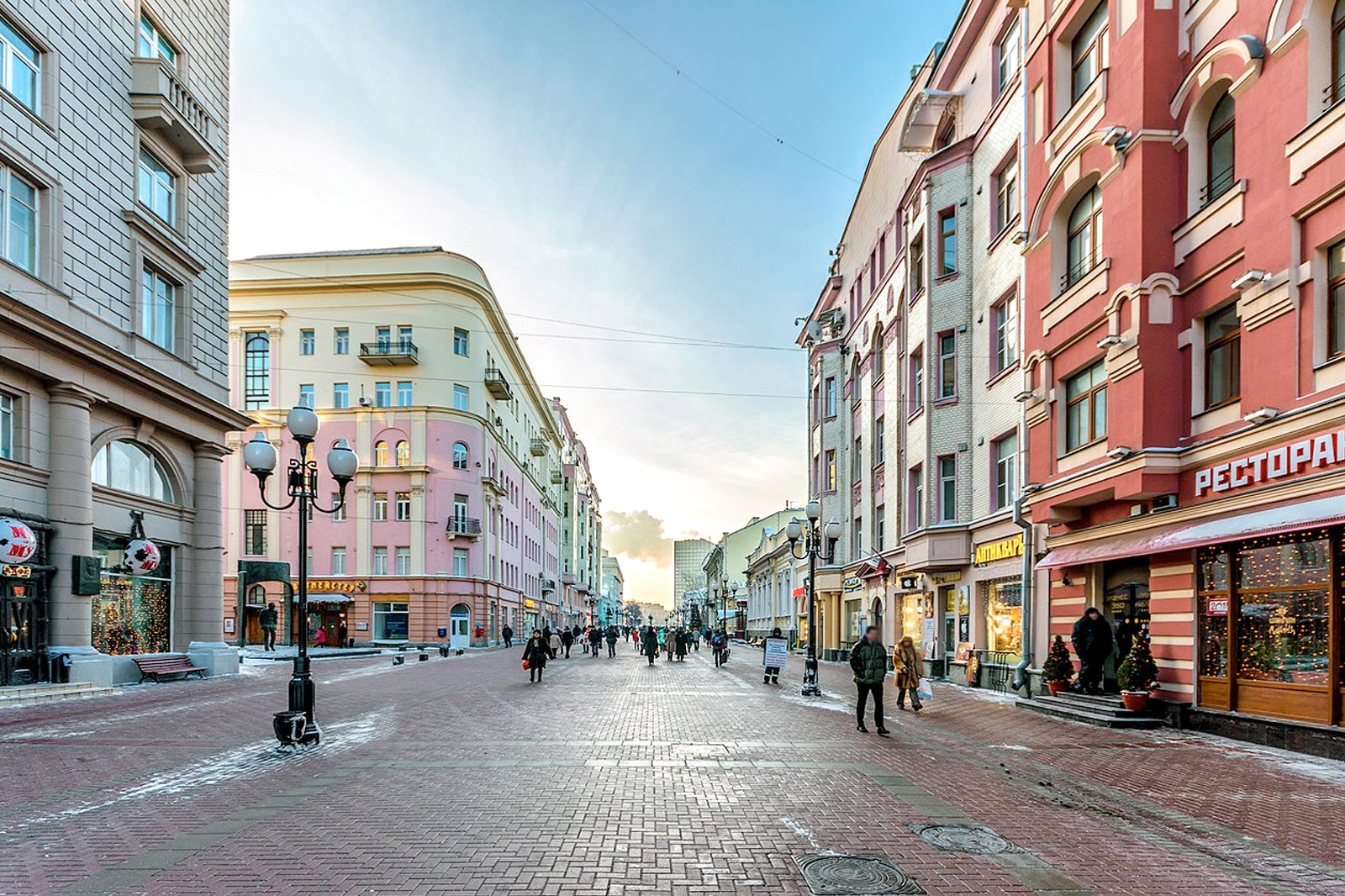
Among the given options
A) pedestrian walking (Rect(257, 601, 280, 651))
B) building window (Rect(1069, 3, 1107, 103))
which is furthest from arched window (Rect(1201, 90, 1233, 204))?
pedestrian walking (Rect(257, 601, 280, 651))

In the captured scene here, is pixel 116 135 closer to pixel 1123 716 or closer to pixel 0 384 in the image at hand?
pixel 0 384

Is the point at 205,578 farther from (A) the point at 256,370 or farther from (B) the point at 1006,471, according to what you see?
(A) the point at 256,370

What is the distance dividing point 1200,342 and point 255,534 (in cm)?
5228

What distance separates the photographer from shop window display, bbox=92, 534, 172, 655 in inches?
862

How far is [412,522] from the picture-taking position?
51844 millimetres

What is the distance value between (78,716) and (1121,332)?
19164mm

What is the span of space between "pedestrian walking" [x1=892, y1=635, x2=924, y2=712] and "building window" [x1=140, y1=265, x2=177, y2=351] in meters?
20.3

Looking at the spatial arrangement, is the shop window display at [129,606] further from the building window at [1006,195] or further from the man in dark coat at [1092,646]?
the building window at [1006,195]

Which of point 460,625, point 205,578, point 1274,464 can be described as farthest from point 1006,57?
point 460,625

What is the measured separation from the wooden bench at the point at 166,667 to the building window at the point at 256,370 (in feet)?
106

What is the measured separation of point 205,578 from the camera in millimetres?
25969

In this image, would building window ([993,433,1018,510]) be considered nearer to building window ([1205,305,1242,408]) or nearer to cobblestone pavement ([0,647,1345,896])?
building window ([1205,305,1242,408])

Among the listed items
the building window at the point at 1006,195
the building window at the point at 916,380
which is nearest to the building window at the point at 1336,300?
the building window at the point at 1006,195

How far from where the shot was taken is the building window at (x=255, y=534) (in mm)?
53312
